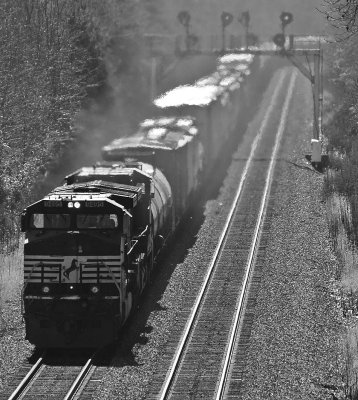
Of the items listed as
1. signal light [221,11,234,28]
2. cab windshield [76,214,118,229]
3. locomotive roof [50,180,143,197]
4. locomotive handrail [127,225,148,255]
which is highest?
signal light [221,11,234,28]

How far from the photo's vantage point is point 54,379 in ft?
62.7

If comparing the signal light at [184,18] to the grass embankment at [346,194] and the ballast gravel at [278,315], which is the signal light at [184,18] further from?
the ballast gravel at [278,315]

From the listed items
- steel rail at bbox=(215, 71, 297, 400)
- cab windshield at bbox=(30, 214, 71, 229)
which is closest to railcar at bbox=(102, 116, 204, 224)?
steel rail at bbox=(215, 71, 297, 400)

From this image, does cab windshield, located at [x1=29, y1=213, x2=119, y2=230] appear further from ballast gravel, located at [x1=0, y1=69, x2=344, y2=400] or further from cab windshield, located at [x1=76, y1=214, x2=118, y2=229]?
ballast gravel, located at [x1=0, y1=69, x2=344, y2=400]

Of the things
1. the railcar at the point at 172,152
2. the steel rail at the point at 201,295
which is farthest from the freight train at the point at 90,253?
the railcar at the point at 172,152

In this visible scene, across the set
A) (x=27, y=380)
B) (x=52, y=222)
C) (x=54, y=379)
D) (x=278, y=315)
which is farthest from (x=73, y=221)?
(x=278, y=315)

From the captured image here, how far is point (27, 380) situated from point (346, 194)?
20.5 meters

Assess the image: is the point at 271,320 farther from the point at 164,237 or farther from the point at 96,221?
the point at 164,237

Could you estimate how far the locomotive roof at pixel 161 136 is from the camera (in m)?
31.1

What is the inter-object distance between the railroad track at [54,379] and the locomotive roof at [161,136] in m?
11.7

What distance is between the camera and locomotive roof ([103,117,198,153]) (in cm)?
3109

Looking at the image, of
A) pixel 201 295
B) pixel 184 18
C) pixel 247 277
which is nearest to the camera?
pixel 201 295

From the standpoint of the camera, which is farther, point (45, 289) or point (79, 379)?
point (45, 289)

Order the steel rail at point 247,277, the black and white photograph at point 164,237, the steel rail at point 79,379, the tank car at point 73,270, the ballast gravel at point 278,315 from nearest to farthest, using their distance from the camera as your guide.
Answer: the steel rail at point 79,379
the ballast gravel at point 278,315
the steel rail at point 247,277
the black and white photograph at point 164,237
the tank car at point 73,270
